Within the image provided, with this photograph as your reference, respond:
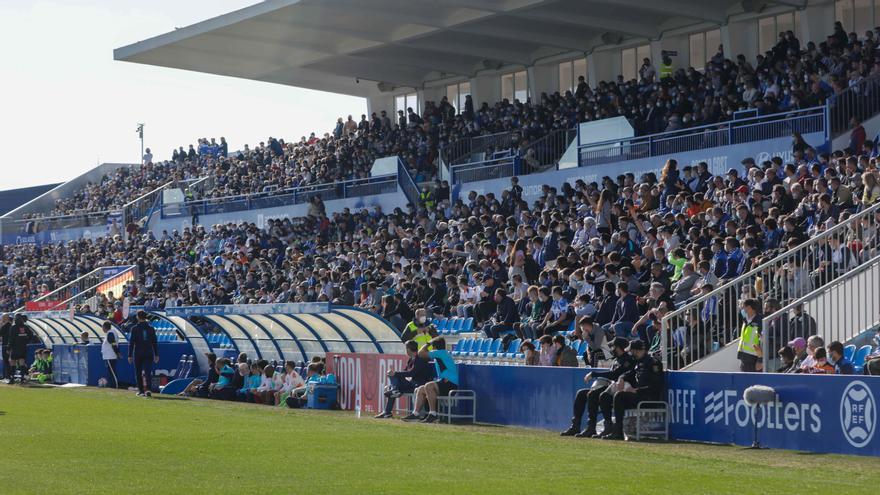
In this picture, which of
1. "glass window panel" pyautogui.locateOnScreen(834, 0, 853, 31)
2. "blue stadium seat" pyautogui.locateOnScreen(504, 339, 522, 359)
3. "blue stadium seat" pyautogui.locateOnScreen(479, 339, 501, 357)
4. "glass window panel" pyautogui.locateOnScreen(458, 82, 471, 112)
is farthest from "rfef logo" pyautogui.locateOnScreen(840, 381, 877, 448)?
"glass window panel" pyautogui.locateOnScreen(458, 82, 471, 112)

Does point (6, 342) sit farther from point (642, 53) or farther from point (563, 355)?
point (642, 53)

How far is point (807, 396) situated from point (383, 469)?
5508mm

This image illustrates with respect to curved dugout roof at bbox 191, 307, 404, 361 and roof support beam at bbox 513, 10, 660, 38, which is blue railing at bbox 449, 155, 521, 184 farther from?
curved dugout roof at bbox 191, 307, 404, 361

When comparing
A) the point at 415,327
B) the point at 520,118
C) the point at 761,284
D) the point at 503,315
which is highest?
the point at 520,118

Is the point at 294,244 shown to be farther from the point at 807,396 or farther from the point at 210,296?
the point at 807,396

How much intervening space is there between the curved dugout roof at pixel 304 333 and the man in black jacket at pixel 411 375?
2.34 metres

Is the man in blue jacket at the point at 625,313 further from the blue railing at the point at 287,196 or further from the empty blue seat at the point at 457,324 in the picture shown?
the blue railing at the point at 287,196

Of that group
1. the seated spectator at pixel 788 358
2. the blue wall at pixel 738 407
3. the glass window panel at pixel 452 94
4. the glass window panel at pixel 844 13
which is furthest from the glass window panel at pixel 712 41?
the seated spectator at pixel 788 358

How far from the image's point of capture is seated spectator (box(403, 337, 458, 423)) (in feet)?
72.0

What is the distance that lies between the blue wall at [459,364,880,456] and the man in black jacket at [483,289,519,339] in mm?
3560

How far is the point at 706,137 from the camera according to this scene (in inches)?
1242

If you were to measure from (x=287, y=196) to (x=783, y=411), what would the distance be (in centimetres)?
3431

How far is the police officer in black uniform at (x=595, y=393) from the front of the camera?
60.4ft

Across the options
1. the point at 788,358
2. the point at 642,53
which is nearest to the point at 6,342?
the point at 642,53
